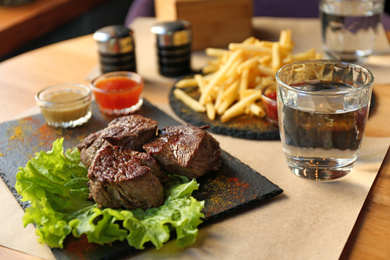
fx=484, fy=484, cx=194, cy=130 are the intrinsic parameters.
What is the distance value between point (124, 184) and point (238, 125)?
41.6 inches

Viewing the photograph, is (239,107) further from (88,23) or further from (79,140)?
(88,23)

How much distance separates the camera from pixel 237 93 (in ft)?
10.00

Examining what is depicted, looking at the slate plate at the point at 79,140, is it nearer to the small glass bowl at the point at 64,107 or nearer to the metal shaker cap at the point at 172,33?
the small glass bowl at the point at 64,107

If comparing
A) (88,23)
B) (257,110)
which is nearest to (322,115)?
(257,110)

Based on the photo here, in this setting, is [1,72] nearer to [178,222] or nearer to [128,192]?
[128,192]

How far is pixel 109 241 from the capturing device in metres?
1.82

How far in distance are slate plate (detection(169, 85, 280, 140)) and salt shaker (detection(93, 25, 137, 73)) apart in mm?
587

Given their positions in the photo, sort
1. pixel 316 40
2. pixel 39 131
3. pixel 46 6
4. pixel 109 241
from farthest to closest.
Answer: pixel 46 6 < pixel 316 40 < pixel 39 131 < pixel 109 241

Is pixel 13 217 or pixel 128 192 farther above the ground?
pixel 128 192

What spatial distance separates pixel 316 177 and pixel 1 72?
8.34ft

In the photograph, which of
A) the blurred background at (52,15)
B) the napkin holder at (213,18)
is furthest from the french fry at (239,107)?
the blurred background at (52,15)

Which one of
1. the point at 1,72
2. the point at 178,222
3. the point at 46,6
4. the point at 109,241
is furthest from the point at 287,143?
the point at 46,6

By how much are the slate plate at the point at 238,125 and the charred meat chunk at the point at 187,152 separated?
1.48 ft

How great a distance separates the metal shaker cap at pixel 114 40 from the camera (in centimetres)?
338
